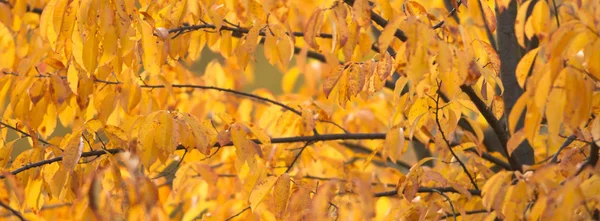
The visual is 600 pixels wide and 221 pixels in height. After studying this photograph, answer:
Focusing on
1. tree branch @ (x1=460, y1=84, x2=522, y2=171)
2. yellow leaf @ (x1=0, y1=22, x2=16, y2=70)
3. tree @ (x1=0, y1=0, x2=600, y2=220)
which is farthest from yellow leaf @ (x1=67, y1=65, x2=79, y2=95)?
tree branch @ (x1=460, y1=84, x2=522, y2=171)

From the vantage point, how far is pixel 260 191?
6.95 feet

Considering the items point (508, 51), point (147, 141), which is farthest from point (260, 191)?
point (508, 51)

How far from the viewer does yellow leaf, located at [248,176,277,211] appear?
2.11 metres

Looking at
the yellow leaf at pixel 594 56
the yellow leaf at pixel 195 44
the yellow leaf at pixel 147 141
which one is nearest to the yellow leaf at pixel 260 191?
the yellow leaf at pixel 147 141

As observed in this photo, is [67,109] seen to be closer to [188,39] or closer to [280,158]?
[188,39]

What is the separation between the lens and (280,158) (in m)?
3.02

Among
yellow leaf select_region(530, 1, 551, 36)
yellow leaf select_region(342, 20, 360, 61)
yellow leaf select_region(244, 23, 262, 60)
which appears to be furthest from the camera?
yellow leaf select_region(244, 23, 262, 60)

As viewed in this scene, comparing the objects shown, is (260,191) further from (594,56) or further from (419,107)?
(594,56)

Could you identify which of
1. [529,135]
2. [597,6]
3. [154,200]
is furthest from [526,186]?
[154,200]

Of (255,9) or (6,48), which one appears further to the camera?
(6,48)

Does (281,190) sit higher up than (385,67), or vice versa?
(385,67)

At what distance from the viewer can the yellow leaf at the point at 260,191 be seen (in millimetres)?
2107

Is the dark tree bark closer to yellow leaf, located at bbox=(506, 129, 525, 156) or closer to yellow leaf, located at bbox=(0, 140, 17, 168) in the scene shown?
yellow leaf, located at bbox=(506, 129, 525, 156)

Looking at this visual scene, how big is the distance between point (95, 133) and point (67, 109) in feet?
1.88
